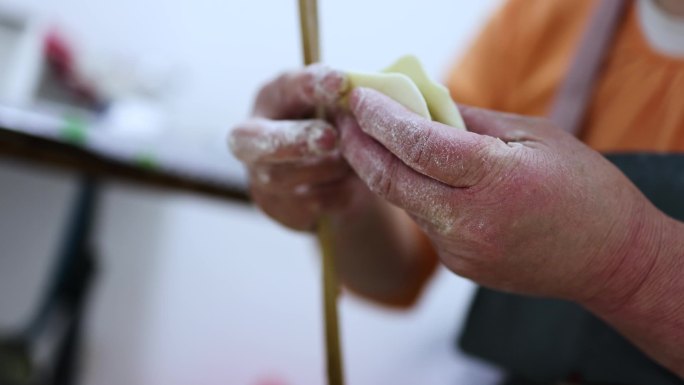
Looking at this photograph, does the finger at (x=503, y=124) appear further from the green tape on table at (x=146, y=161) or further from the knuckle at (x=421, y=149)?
the green tape on table at (x=146, y=161)

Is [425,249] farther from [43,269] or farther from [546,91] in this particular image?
[43,269]

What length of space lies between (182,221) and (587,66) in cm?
97

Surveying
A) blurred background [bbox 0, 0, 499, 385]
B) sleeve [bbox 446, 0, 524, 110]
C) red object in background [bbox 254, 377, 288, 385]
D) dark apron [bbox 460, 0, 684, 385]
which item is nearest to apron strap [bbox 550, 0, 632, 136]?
dark apron [bbox 460, 0, 684, 385]

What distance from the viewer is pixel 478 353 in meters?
0.59

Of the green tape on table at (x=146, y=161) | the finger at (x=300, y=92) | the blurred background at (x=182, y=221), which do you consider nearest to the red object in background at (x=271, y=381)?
the blurred background at (x=182, y=221)

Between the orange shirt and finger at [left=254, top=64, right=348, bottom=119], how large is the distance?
25 centimetres

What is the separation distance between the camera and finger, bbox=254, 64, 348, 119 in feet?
1.24

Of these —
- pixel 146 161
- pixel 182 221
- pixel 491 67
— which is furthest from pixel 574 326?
pixel 182 221

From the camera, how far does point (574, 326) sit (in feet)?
1.61

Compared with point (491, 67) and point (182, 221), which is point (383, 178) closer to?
point (491, 67)

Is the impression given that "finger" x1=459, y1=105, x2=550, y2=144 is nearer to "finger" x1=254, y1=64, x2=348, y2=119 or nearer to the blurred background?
"finger" x1=254, y1=64, x2=348, y2=119

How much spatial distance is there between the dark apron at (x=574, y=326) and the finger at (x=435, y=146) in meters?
0.17

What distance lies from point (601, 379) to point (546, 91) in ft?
0.89

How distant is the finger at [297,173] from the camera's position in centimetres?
45
